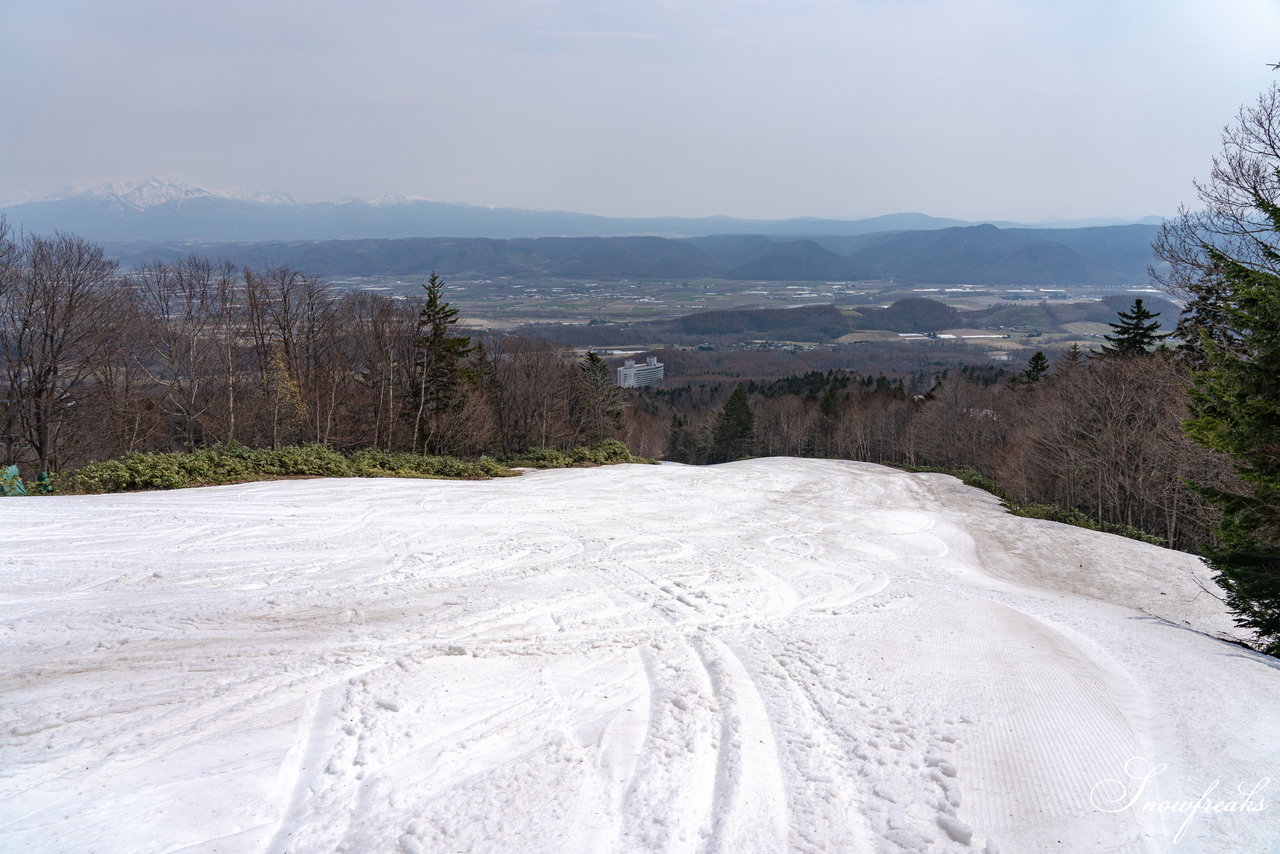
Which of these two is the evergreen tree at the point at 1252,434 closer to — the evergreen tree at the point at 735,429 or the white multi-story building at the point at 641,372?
the evergreen tree at the point at 735,429

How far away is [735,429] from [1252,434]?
199ft

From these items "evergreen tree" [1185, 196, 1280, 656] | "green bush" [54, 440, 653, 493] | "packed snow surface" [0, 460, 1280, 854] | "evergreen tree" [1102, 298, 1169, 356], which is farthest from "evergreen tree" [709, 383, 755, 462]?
"evergreen tree" [1185, 196, 1280, 656]

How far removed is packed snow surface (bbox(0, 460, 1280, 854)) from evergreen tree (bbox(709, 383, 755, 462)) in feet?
193

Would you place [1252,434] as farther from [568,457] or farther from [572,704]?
[568,457]

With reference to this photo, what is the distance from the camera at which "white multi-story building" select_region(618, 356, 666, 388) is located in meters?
105

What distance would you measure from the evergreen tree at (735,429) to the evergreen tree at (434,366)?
1641 inches

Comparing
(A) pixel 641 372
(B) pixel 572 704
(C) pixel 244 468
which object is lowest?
(A) pixel 641 372

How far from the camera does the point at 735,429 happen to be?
6838 cm

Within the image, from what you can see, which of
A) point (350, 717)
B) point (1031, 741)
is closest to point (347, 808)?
point (350, 717)

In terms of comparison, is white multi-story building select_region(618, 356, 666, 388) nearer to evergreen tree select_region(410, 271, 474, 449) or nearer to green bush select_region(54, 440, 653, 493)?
evergreen tree select_region(410, 271, 474, 449)

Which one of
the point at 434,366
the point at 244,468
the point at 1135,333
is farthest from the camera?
the point at 1135,333

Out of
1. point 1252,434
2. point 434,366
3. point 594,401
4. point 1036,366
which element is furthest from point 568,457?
point 1036,366

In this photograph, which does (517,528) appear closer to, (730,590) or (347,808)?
(730,590)

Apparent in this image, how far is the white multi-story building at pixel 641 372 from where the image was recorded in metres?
105
